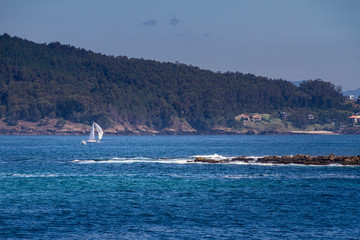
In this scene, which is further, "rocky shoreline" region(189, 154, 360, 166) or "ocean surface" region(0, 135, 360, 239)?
"rocky shoreline" region(189, 154, 360, 166)

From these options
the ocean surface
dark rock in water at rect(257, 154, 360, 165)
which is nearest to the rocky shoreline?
dark rock in water at rect(257, 154, 360, 165)

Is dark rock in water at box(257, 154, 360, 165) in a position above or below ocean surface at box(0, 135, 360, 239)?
above

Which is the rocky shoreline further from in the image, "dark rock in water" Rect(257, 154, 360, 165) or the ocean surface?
the ocean surface

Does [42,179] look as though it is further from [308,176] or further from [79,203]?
[308,176]

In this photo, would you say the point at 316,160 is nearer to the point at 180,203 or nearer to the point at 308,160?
the point at 308,160

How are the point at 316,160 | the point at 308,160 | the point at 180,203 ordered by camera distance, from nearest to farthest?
the point at 180,203, the point at 316,160, the point at 308,160

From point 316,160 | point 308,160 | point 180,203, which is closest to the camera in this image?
point 180,203

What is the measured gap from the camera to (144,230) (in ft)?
110

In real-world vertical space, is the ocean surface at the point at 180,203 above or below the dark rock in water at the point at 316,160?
below

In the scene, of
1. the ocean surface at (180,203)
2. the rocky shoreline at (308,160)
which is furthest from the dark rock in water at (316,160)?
the ocean surface at (180,203)

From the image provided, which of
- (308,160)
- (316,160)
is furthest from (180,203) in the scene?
(316,160)

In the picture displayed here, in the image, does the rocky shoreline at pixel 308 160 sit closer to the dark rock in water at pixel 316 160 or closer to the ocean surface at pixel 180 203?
the dark rock in water at pixel 316 160

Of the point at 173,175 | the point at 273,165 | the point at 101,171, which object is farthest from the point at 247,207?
the point at 273,165

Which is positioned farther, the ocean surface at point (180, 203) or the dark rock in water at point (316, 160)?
the dark rock in water at point (316, 160)
